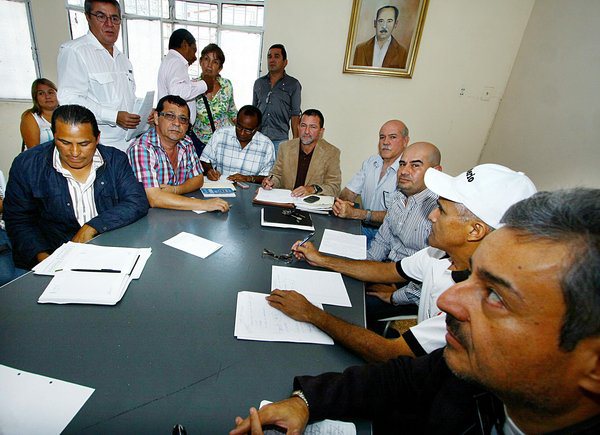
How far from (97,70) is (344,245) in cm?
229

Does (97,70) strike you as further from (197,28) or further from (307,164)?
(197,28)

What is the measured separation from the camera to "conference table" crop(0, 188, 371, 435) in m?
0.73

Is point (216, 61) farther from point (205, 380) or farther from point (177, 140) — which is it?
point (205, 380)

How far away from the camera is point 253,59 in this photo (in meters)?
4.75

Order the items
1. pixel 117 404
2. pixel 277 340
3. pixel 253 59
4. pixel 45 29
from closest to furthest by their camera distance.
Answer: pixel 117 404 → pixel 277 340 → pixel 45 29 → pixel 253 59

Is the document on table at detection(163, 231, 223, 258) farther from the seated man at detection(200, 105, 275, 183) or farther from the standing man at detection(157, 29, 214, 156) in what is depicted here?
the standing man at detection(157, 29, 214, 156)

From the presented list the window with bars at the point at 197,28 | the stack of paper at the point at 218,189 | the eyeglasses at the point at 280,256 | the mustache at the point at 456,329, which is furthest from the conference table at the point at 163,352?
the window with bars at the point at 197,28

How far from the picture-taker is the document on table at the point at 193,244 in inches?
56.6

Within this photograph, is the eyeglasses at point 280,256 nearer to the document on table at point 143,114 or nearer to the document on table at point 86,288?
the document on table at point 86,288

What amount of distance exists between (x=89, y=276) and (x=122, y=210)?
1.95 ft

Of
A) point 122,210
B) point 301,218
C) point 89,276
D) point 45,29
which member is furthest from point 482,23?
point 45,29

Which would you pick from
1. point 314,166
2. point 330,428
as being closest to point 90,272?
point 330,428

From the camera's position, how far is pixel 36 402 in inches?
27.9

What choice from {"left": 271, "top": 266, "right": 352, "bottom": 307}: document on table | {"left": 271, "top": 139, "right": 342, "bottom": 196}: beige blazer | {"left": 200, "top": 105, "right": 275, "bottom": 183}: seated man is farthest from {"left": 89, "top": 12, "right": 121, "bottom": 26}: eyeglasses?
{"left": 271, "top": 266, "right": 352, "bottom": 307}: document on table
